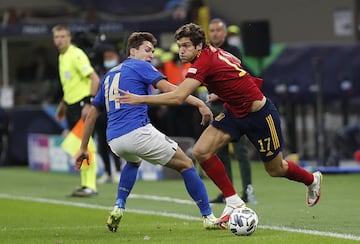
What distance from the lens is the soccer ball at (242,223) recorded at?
1110 cm

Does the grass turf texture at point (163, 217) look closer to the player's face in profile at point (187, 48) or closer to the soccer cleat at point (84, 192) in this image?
the soccer cleat at point (84, 192)

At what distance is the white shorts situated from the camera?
38.6 ft

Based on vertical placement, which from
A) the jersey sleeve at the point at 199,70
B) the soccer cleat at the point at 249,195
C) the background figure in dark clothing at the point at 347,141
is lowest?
the background figure in dark clothing at the point at 347,141

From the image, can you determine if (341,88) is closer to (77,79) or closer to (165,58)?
(165,58)

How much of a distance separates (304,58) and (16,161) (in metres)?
6.13

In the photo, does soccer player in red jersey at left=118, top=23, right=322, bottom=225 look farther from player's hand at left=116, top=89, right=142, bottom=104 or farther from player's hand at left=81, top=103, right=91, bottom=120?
player's hand at left=81, top=103, right=91, bottom=120

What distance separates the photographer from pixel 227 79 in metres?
11.7

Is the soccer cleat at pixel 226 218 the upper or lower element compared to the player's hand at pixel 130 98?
lower

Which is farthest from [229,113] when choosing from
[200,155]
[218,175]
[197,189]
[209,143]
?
[197,189]

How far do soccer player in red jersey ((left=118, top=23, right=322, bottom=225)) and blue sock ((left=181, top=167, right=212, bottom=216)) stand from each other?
0.20 metres

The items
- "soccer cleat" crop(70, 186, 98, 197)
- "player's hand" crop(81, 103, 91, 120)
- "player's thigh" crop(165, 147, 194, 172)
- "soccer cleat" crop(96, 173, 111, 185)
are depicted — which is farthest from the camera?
"soccer cleat" crop(96, 173, 111, 185)

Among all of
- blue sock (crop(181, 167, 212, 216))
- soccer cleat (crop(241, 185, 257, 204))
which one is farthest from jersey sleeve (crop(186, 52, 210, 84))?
soccer cleat (crop(241, 185, 257, 204))

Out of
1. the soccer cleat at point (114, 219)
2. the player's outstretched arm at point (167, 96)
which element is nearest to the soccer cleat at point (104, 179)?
the soccer cleat at point (114, 219)

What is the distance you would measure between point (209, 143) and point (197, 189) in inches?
20.2
